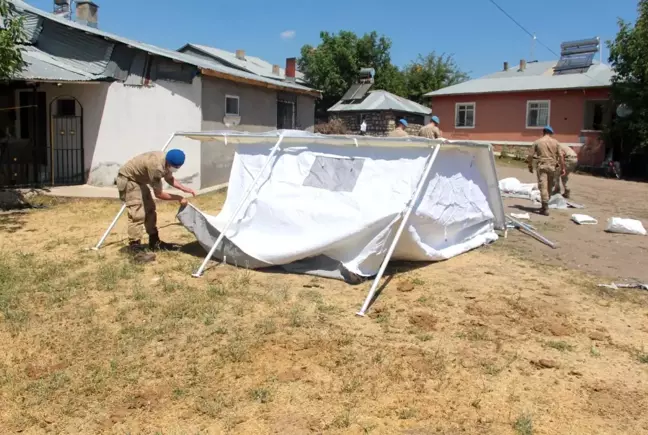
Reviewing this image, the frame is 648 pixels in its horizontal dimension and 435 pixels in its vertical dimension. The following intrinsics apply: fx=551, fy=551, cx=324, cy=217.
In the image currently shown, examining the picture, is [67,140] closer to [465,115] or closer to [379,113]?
[379,113]

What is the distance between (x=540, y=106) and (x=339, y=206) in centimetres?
2079

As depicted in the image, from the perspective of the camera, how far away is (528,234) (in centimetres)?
866

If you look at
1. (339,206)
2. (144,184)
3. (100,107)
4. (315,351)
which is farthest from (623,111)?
(315,351)

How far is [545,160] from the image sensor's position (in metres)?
10.4

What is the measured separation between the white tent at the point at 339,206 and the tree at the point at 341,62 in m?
26.1

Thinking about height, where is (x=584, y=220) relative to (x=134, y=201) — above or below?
below

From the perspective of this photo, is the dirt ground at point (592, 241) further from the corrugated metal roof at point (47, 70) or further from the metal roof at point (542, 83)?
the metal roof at point (542, 83)

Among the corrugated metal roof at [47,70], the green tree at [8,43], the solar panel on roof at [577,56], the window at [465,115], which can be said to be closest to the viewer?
the green tree at [8,43]

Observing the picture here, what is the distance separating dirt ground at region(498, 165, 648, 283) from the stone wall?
591 inches

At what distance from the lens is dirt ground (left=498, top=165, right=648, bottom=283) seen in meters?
6.96

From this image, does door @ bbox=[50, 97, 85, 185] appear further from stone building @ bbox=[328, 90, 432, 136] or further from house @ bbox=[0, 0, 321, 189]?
stone building @ bbox=[328, 90, 432, 136]

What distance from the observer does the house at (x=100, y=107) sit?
1288 cm

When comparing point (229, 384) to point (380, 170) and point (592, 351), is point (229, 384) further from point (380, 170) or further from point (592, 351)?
point (380, 170)

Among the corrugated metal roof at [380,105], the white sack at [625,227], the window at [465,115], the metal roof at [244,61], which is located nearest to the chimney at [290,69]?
the metal roof at [244,61]
